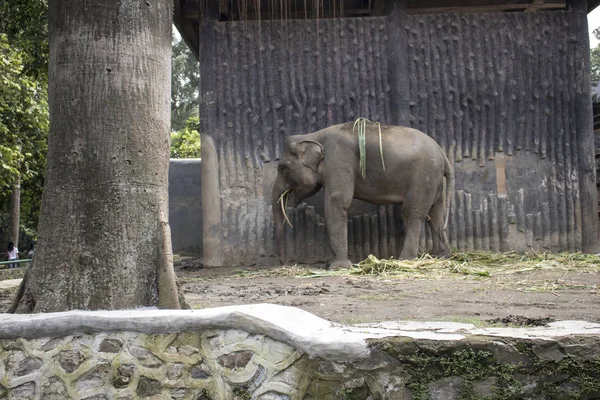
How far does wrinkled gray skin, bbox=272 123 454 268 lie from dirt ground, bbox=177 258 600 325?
128 centimetres

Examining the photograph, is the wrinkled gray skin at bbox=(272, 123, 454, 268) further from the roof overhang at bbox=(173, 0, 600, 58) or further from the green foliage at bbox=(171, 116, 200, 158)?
the green foliage at bbox=(171, 116, 200, 158)

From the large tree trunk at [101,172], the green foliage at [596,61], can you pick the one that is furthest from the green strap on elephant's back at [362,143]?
the green foliage at [596,61]

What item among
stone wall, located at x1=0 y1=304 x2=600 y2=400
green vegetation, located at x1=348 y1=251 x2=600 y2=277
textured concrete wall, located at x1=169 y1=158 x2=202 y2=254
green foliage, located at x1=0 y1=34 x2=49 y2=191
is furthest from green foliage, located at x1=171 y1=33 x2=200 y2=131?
stone wall, located at x1=0 y1=304 x2=600 y2=400

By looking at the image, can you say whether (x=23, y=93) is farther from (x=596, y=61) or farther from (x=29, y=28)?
(x=596, y=61)

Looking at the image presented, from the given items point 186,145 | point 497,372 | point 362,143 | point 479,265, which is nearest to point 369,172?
point 362,143

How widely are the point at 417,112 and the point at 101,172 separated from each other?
5.84 metres

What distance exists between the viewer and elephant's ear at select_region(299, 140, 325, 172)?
27.8 feet

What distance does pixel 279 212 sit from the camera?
8.71m

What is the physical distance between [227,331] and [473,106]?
651cm

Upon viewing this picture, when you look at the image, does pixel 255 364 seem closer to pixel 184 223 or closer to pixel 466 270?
pixel 466 270

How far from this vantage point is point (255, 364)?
11.1 feet

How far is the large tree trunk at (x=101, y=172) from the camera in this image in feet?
13.1

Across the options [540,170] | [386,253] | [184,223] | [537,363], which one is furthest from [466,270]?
[184,223]

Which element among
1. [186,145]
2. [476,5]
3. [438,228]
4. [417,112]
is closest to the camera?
[438,228]
